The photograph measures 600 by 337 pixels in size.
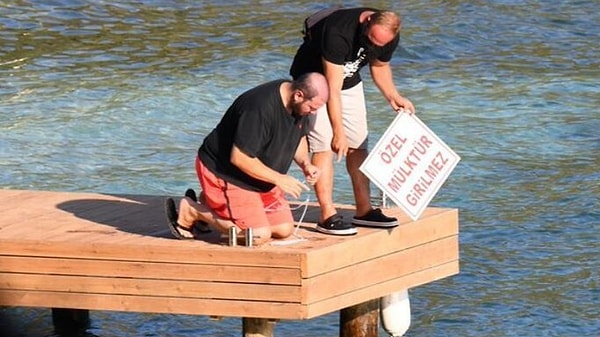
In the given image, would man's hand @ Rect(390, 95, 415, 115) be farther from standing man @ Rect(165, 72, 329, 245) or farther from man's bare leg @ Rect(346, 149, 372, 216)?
standing man @ Rect(165, 72, 329, 245)

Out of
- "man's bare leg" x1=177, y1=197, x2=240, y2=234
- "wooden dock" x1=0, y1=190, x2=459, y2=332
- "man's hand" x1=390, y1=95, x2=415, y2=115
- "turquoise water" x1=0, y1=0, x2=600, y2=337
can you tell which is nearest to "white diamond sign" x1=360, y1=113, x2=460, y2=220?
"man's hand" x1=390, y1=95, x2=415, y2=115

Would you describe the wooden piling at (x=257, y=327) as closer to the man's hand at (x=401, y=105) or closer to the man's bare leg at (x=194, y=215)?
the man's bare leg at (x=194, y=215)

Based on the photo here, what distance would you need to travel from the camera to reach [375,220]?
8.00 metres

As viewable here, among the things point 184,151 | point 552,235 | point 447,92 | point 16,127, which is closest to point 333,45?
point 552,235

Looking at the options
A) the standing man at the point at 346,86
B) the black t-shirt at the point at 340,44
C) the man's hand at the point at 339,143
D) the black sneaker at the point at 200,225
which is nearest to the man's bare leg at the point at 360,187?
the standing man at the point at 346,86

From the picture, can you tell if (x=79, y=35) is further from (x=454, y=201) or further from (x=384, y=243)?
(x=384, y=243)

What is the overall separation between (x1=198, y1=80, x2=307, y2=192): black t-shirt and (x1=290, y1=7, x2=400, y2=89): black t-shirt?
38 cm

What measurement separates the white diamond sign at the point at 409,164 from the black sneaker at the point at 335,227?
0.89 feet

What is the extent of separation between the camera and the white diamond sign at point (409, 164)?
7.79 metres

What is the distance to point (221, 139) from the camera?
24.6 feet

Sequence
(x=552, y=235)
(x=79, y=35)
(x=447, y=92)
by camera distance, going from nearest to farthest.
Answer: (x=552, y=235)
(x=447, y=92)
(x=79, y=35)

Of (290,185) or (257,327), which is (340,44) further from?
(257,327)

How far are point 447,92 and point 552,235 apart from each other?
4.96 m

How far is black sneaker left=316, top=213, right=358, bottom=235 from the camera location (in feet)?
Result: 25.6
